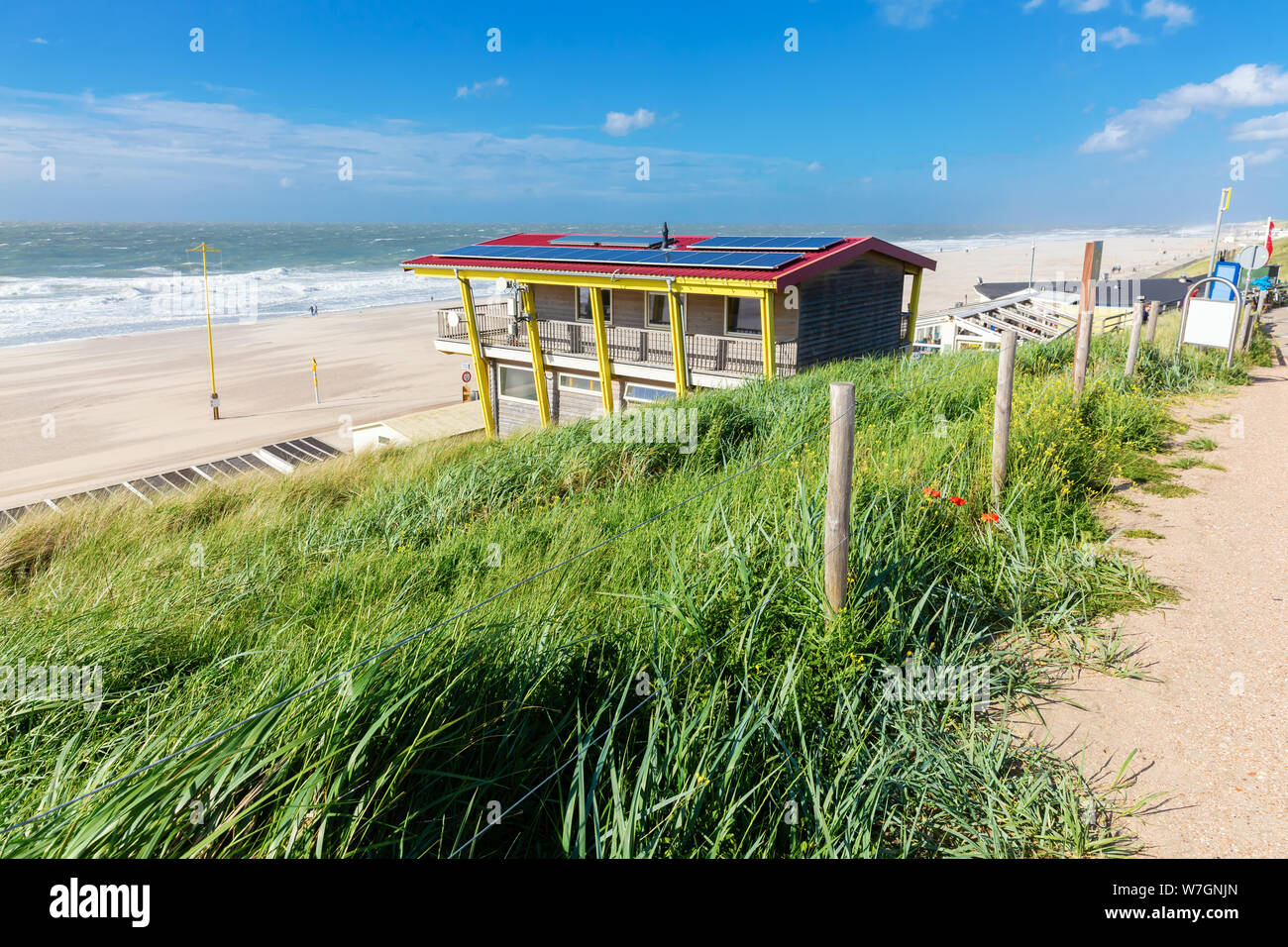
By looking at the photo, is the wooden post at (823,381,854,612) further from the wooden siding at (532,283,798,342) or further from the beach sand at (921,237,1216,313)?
the beach sand at (921,237,1216,313)

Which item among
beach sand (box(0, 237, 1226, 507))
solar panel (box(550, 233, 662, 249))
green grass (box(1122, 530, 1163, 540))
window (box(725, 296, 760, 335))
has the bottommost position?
beach sand (box(0, 237, 1226, 507))

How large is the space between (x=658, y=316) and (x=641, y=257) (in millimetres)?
2091

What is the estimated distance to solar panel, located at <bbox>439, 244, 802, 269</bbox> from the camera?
55.9 ft

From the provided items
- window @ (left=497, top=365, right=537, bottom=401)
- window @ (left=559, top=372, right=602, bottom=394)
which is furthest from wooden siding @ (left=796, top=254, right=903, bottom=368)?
window @ (left=497, top=365, right=537, bottom=401)

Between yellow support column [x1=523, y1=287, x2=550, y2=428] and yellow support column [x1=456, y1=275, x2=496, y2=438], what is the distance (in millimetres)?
1621

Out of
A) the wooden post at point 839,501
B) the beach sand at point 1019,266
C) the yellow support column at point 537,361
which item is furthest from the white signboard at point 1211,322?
the beach sand at point 1019,266

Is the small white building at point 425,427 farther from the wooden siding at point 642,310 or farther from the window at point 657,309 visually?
the window at point 657,309

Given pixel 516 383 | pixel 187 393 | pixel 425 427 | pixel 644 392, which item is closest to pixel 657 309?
pixel 644 392

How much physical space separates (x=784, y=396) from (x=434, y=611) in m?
8.12

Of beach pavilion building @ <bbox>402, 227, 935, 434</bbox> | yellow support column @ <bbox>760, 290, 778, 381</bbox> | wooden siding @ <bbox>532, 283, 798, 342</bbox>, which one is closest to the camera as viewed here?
yellow support column @ <bbox>760, 290, 778, 381</bbox>

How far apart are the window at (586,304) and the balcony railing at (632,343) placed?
19.0 inches
